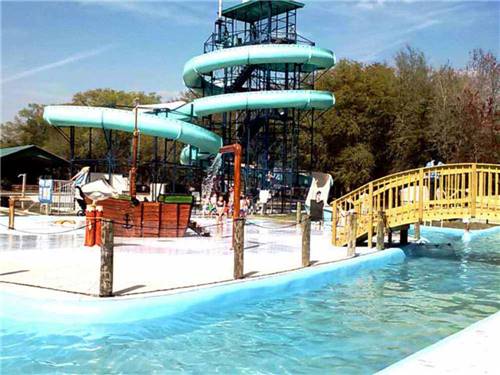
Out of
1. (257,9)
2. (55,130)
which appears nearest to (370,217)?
(257,9)

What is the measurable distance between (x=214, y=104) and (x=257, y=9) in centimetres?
641

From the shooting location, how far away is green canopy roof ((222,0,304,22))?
28.4 m

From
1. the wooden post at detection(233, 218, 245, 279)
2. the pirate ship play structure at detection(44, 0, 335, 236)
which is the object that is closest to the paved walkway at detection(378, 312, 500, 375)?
the wooden post at detection(233, 218, 245, 279)

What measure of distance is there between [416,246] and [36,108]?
4811cm

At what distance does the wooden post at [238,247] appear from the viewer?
29.3 ft

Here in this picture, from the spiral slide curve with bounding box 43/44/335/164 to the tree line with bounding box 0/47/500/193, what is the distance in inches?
437

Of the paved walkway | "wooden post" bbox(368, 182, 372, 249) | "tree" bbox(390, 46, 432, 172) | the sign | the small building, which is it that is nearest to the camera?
the paved walkway

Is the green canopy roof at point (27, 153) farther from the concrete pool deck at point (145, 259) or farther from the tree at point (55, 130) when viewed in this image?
the concrete pool deck at point (145, 259)

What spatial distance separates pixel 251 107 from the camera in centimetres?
2608

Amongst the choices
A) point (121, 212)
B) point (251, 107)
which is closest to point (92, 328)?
point (121, 212)

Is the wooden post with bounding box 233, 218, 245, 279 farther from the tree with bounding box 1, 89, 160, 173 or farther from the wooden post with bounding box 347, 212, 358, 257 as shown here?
the tree with bounding box 1, 89, 160, 173

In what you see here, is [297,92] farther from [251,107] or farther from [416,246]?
[416,246]

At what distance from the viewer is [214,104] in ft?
88.1

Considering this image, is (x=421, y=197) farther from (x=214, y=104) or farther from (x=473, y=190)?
(x=214, y=104)
